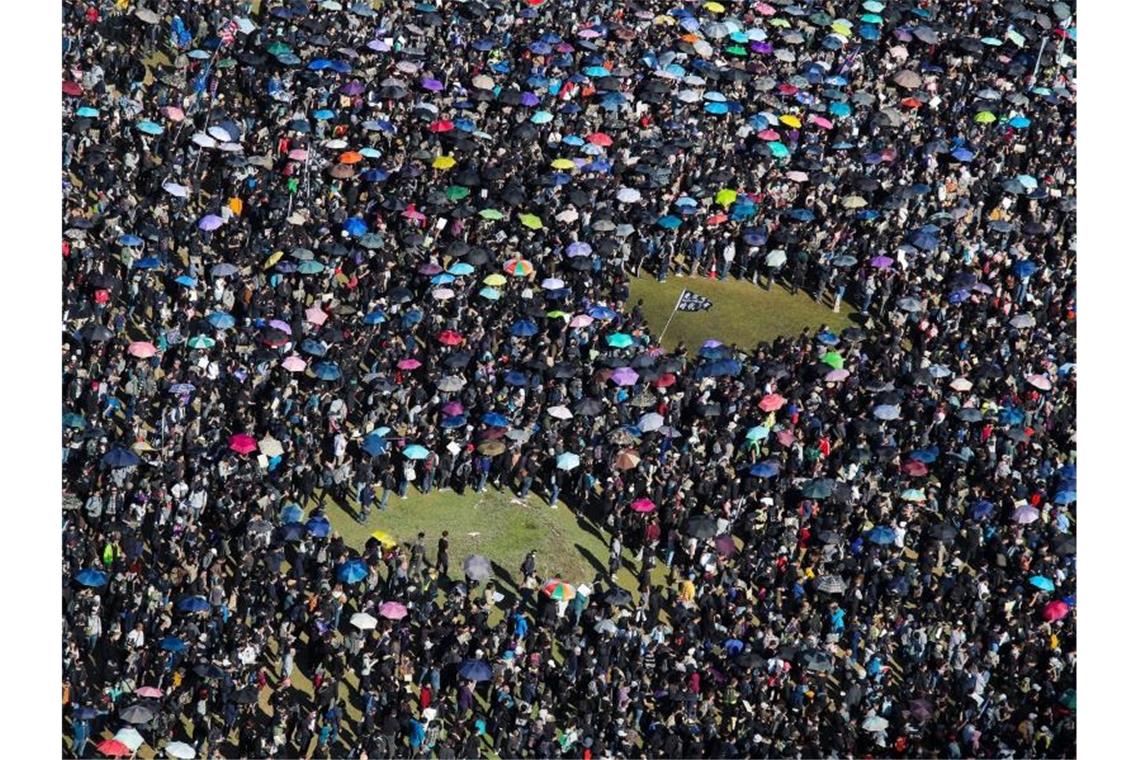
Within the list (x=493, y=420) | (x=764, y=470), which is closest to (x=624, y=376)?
(x=493, y=420)

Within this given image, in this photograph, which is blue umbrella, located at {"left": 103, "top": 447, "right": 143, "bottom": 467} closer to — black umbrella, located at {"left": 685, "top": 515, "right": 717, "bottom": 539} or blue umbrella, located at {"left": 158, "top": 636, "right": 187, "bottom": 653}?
blue umbrella, located at {"left": 158, "top": 636, "right": 187, "bottom": 653}

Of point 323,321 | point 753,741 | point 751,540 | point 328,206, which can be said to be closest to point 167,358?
point 323,321

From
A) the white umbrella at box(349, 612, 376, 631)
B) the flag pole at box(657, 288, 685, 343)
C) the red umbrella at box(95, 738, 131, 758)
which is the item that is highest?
the flag pole at box(657, 288, 685, 343)

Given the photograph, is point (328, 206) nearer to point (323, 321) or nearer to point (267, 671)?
point (323, 321)

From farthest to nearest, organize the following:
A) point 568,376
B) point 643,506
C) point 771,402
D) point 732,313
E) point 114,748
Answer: point 732,313 < point 568,376 < point 771,402 < point 643,506 < point 114,748

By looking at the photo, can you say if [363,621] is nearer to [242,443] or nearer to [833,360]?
[242,443]

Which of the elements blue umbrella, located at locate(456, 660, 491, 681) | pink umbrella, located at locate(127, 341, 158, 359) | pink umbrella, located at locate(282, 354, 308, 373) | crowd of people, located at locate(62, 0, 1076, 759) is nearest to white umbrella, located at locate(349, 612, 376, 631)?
crowd of people, located at locate(62, 0, 1076, 759)
